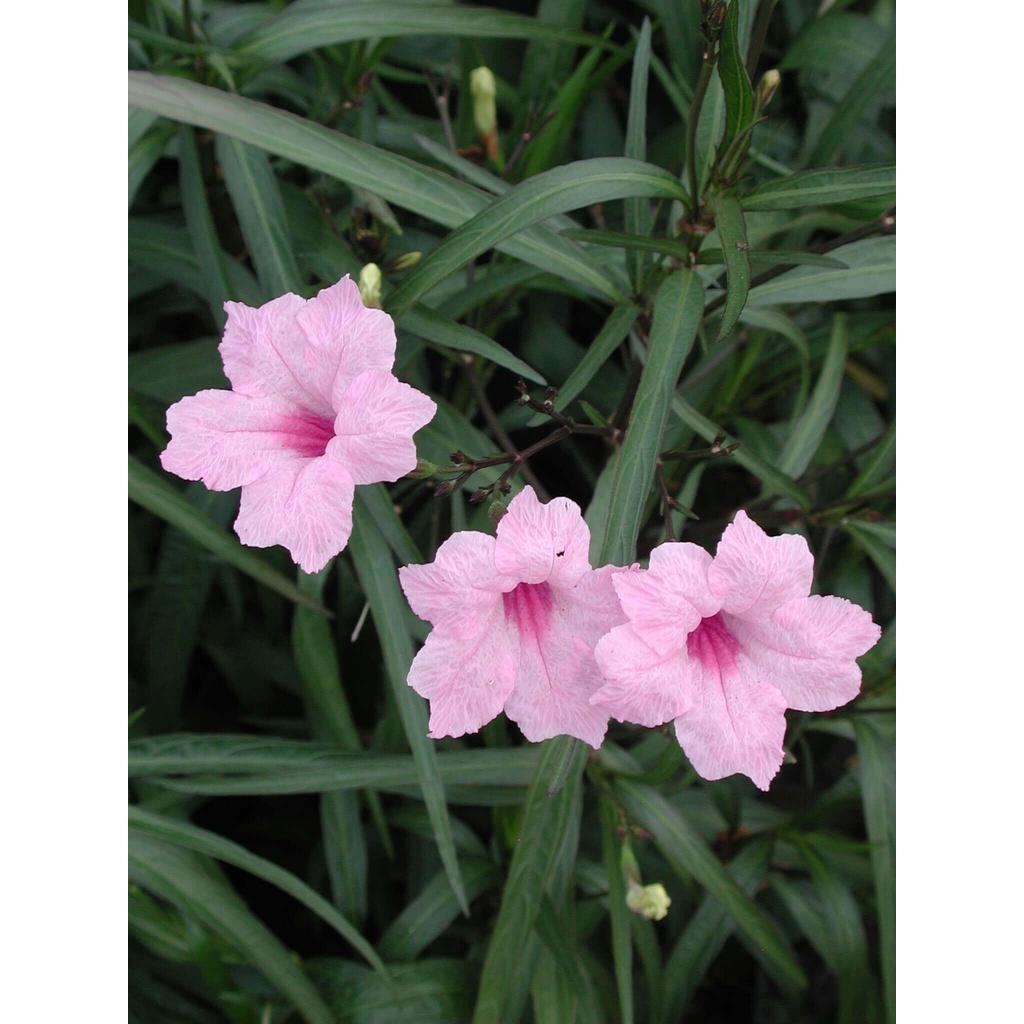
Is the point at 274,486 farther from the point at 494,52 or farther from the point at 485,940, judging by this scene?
the point at 494,52

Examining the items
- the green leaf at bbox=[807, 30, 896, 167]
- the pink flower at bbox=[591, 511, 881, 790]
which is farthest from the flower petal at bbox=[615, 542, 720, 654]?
the green leaf at bbox=[807, 30, 896, 167]

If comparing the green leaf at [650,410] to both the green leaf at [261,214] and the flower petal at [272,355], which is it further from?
the green leaf at [261,214]

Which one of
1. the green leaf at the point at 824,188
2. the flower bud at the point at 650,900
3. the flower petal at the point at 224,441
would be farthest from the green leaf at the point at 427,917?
the green leaf at the point at 824,188

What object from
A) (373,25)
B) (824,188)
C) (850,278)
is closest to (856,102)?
(850,278)

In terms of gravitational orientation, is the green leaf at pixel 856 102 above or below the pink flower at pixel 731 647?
above

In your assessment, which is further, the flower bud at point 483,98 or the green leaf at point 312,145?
the flower bud at point 483,98

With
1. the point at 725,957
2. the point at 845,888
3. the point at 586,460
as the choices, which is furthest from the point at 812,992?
the point at 586,460
